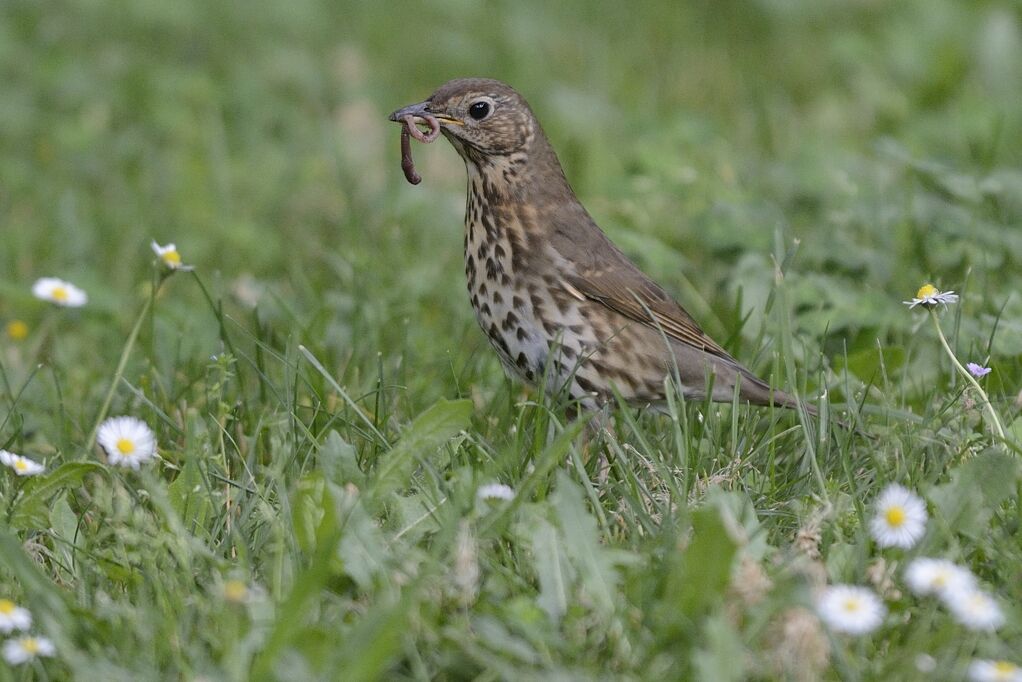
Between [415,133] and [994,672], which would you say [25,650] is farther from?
[415,133]

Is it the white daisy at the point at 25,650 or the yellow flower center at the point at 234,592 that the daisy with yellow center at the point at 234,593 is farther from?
the white daisy at the point at 25,650

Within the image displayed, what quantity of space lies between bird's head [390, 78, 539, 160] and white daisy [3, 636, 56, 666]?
2139 mm

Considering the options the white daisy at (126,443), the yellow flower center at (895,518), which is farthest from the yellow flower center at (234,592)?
the yellow flower center at (895,518)

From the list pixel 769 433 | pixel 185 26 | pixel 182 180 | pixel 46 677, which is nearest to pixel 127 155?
Result: pixel 182 180

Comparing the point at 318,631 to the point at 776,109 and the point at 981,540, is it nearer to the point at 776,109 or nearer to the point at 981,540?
the point at 981,540

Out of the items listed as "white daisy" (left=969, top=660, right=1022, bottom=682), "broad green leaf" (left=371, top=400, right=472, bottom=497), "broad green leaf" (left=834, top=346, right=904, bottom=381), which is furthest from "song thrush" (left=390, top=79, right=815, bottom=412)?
"white daisy" (left=969, top=660, right=1022, bottom=682)

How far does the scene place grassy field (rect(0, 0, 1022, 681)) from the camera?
2.70 meters

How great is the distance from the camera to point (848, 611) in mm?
2594

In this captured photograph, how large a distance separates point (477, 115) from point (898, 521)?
79.6 inches

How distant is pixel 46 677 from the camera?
8.78 feet

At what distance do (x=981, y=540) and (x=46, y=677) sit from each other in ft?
6.08

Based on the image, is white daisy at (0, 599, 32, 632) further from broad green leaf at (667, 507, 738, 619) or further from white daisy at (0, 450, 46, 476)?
broad green leaf at (667, 507, 738, 619)

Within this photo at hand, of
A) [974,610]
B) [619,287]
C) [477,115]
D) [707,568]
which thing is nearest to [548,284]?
[619,287]

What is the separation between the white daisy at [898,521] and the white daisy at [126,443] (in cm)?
166
